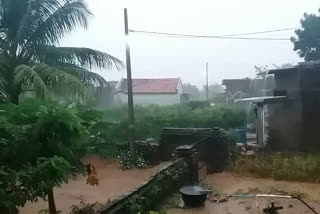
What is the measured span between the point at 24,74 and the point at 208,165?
670 cm

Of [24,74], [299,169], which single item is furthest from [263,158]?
[24,74]

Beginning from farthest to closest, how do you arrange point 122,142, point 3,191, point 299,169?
point 122,142, point 299,169, point 3,191

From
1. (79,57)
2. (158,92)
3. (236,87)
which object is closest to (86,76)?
(79,57)

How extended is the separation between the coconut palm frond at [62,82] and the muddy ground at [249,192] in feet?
11.7

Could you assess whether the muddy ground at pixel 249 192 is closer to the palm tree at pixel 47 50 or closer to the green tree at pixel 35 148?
the green tree at pixel 35 148

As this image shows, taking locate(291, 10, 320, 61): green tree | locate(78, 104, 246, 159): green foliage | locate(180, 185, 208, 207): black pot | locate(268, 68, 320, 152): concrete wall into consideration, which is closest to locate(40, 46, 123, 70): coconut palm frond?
locate(78, 104, 246, 159): green foliage

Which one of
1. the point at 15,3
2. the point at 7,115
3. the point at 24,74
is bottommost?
the point at 7,115

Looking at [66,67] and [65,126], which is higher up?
[66,67]

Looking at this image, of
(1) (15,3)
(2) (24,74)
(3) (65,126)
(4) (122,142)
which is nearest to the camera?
(3) (65,126)

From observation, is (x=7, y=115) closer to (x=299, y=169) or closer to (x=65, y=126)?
(x=65, y=126)

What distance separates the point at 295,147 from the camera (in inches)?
494

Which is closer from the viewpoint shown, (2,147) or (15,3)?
Result: (2,147)

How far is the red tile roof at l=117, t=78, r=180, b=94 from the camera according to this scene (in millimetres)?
26750

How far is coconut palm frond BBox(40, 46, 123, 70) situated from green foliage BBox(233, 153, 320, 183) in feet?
18.0
